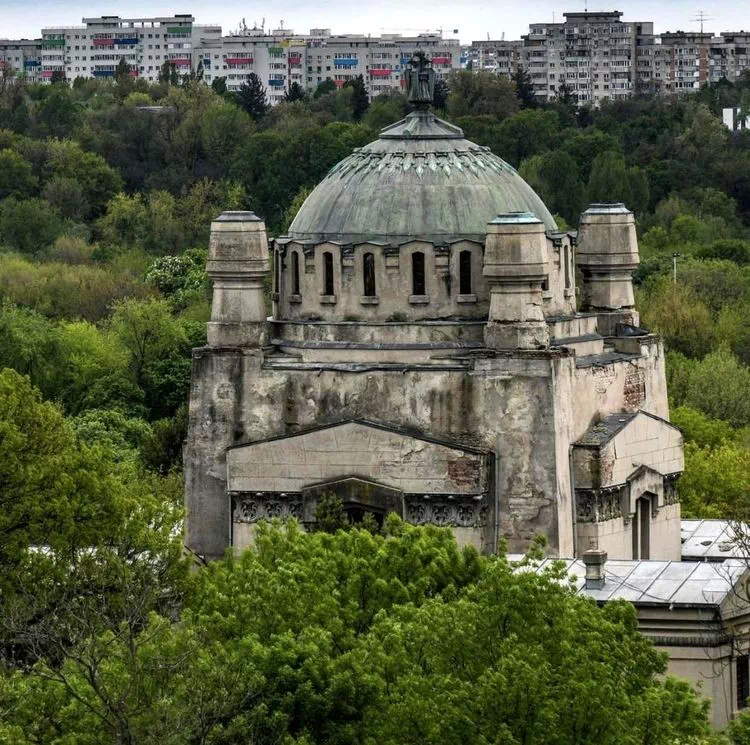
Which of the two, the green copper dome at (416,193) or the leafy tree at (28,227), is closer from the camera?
the green copper dome at (416,193)

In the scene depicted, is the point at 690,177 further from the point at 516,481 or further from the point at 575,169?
the point at 516,481

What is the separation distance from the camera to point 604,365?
60.6 metres

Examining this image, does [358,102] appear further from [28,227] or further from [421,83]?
[421,83]

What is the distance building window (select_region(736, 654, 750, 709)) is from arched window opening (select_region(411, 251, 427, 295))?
9.41 m

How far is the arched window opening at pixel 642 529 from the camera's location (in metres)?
60.3

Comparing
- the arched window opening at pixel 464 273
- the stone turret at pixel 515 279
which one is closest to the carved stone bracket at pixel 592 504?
the stone turret at pixel 515 279

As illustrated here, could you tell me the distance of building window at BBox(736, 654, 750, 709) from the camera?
52.3 meters

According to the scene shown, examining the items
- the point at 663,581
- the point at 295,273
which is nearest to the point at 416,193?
the point at 295,273

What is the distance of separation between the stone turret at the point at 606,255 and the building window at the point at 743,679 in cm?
1139

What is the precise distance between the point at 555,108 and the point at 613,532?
443ft

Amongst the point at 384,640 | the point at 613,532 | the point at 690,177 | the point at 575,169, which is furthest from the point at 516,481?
the point at 690,177

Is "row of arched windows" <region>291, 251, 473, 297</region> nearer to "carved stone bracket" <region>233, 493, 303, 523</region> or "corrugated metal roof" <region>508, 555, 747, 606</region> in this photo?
"carved stone bracket" <region>233, 493, 303, 523</region>

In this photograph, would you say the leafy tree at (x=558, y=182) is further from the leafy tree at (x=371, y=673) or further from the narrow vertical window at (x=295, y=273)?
the leafy tree at (x=371, y=673)

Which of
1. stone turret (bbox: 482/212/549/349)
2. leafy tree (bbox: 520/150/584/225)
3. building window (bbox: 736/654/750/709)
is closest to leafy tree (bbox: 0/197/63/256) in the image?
leafy tree (bbox: 520/150/584/225)
